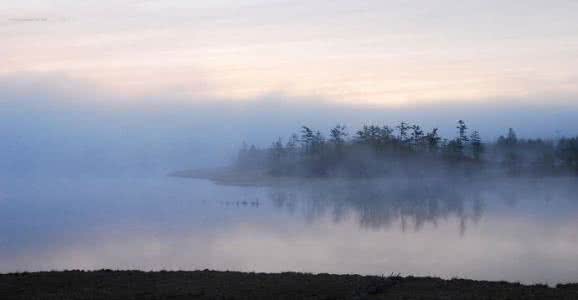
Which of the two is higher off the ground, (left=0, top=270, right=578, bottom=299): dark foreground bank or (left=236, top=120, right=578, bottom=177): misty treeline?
(left=236, top=120, right=578, bottom=177): misty treeline

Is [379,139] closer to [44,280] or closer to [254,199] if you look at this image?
[254,199]

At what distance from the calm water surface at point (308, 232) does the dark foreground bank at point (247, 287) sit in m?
2.58

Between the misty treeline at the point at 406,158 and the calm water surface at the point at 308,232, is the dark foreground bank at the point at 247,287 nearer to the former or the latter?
the calm water surface at the point at 308,232

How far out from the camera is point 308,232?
19781mm

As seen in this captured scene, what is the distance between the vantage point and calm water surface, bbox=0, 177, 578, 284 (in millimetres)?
14172

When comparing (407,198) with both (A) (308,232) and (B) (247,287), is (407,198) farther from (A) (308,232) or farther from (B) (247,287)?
(B) (247,287)

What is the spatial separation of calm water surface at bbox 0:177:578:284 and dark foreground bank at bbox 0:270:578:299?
8.45ft

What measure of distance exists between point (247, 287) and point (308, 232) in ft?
32.6

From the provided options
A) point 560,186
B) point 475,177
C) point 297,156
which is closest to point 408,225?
point 560,186

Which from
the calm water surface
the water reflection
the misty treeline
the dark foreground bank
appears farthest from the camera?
the misty treeline

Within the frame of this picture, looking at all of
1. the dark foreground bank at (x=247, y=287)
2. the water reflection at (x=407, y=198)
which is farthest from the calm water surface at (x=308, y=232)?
the dark foreground bank at (x=247, y=287)

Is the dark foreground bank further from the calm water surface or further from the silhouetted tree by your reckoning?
the silhouetted tree

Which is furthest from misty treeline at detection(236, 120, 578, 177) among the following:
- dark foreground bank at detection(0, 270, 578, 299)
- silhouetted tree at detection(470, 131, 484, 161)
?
dark foreground bank at detection(0, 270, 578, 299)

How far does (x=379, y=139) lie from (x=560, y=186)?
16.8 meters
